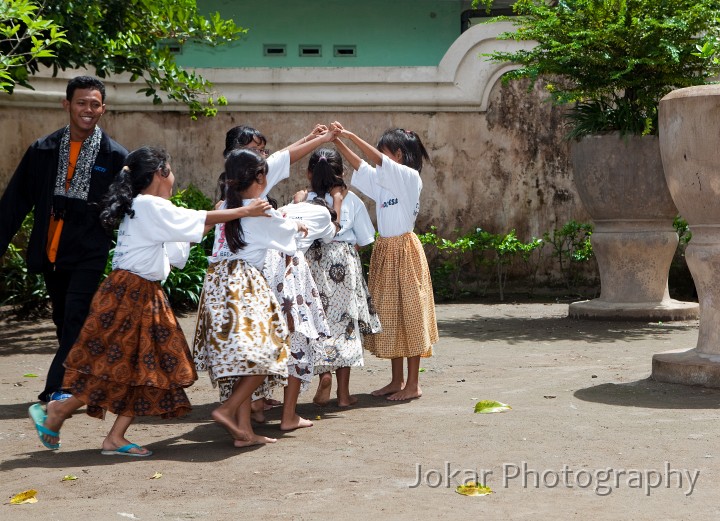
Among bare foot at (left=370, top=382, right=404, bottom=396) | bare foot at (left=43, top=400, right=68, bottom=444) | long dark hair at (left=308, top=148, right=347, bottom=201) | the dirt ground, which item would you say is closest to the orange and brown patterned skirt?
bare foot at (left=43, top=400, right=68, bottom=444)

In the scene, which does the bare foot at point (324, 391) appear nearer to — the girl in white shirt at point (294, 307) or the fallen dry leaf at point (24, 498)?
the girl in white shirt at point (294, 307)

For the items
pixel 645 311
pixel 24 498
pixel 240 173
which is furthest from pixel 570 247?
pixel 24 498

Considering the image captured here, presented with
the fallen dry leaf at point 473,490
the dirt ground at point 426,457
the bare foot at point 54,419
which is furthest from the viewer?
the bare foot at point 54,419

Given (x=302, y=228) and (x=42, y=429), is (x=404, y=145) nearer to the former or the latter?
(x=302, y=228)

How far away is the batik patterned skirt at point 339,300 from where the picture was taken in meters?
5.58

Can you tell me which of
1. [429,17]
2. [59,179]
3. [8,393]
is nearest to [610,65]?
[59,179]

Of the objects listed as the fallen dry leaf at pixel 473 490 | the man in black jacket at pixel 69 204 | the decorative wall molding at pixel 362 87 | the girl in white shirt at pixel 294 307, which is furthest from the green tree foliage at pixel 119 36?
the fallen dry leaf at pixel 473 490

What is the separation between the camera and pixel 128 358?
15.2ft

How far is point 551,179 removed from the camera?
1091 centimetres

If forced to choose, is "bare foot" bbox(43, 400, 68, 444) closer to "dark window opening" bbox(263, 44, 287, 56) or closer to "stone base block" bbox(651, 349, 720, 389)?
"stone base block" bbox(651, 349, 720, 389)

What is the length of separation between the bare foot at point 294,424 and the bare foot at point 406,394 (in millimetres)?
766

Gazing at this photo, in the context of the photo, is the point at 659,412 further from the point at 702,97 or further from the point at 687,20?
the point at 687,20

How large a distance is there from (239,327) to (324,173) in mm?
1311

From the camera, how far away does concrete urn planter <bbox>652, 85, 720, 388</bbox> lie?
18.7 ft
